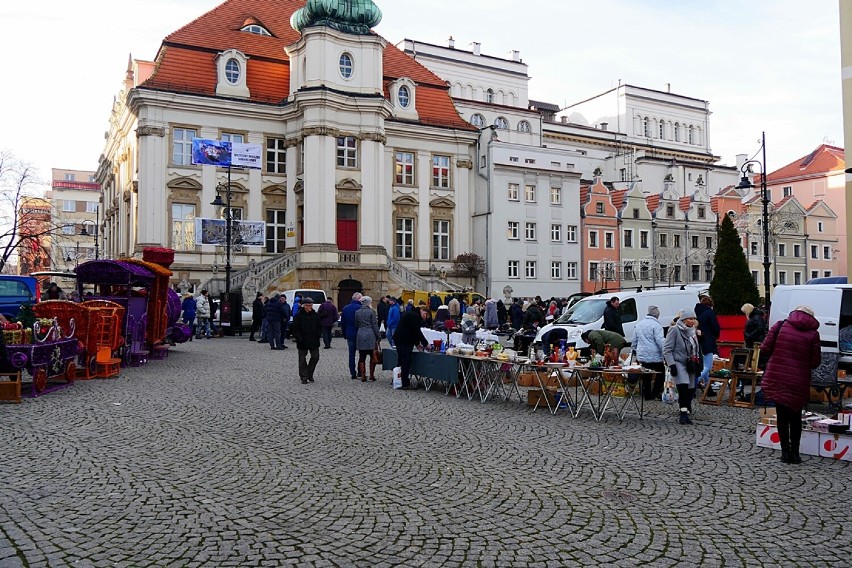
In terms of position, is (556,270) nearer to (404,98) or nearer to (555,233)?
(555,233)

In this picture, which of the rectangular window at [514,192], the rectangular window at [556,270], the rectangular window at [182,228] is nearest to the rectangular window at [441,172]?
the rectangular window at [514,192]

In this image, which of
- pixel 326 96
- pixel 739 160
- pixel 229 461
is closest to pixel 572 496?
pixel 229 461

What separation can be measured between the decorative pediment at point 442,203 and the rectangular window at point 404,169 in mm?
1867

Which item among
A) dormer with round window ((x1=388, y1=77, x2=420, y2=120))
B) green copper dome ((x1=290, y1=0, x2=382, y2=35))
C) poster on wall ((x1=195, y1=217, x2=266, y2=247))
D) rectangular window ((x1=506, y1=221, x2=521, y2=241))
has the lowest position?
poster on wall ((x1=195, y1=217, x2=266, y2=247))

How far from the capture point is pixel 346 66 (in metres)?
43.3

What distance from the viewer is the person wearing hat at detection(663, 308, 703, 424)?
11453 mm

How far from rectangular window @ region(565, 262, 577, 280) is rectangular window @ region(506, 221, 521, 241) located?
474 cm

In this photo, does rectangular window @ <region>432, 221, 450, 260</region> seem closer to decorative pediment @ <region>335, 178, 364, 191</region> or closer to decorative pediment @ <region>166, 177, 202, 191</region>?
decorative pediment @ <region>335, 178, 364, 191</region>

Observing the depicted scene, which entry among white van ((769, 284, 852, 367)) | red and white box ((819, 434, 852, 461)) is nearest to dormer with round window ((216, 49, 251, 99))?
white van ((769, 284, 852, 367))

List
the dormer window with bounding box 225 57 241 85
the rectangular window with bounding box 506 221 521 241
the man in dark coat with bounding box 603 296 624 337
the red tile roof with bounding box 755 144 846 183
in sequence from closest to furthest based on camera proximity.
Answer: the man in dark coat with bounding box 603 296 624 337 → the dormer window with bounding box 225 57 241 85 → the rectangular window with bounding box 506 221 521 241 → the red tile roof with bounding box 755 144 846 183

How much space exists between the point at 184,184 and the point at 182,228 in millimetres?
2416

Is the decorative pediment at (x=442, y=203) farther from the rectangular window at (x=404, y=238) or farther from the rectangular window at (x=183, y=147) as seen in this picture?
the rectangular window at (x=183, y=147)

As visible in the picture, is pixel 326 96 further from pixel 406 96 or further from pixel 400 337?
pixel 400 337

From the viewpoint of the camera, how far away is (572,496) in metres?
7.17
